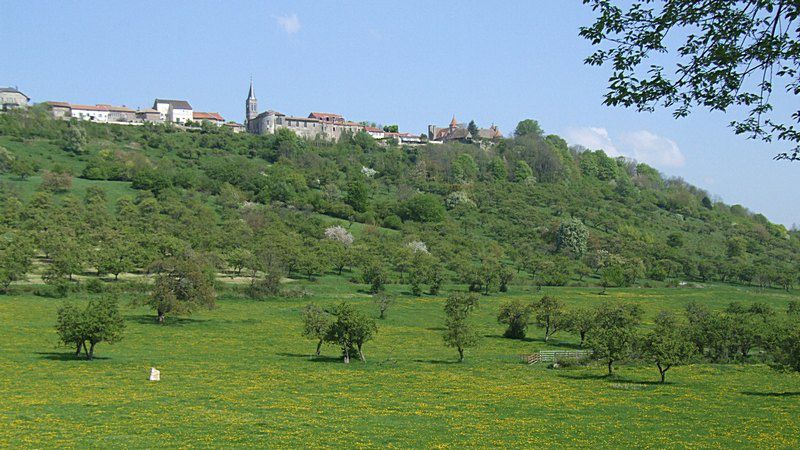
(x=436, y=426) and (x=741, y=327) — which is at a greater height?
(x=741, y=327)

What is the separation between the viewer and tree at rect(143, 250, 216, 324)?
72.6 m

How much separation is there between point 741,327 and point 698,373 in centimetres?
1282

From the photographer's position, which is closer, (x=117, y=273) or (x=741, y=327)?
(x=741, y=327)

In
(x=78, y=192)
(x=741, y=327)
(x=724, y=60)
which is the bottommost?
(x=741, y=327)

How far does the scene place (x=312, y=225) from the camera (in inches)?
5650

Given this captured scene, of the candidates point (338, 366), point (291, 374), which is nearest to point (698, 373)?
point (338, 366)

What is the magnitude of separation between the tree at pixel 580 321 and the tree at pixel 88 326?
44387mm

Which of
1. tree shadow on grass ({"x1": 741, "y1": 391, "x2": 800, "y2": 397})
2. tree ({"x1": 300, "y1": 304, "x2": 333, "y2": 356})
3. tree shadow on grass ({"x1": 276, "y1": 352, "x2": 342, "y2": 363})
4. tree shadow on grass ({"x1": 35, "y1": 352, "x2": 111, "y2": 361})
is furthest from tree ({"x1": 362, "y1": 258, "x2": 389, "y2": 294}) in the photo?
tree shadow on grass ({"x1": 741, "y1": 391, "x2": 800, "y2": 397})

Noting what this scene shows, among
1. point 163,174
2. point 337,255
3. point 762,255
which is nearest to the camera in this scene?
point 337,255

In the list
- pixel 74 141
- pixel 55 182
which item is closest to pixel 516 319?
pixel 55 182

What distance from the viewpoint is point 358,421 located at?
34094 mm

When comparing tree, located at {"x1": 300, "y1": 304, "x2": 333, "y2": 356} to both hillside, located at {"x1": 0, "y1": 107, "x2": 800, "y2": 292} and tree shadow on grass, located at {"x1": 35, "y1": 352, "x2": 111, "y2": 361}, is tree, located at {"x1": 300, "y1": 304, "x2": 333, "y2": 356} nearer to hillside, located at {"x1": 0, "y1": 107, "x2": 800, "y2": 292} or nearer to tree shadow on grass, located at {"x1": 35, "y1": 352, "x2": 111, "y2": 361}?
tree shadow on grass, located at {"x1": 35, "y1": 352, "x2": 111, "y2": 361}

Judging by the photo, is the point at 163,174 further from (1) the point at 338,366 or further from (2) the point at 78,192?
(1) the point at 338,366

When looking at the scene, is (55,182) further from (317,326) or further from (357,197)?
(317,326)
